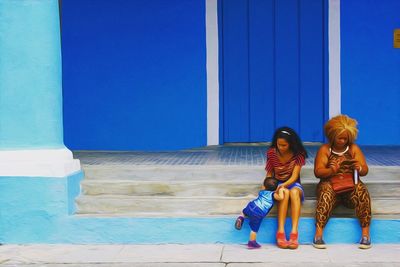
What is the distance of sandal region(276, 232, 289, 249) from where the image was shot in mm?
5152

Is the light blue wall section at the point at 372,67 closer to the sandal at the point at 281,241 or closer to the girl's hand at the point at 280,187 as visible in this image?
the girl's hand at the point at 280,187

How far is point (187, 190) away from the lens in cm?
587

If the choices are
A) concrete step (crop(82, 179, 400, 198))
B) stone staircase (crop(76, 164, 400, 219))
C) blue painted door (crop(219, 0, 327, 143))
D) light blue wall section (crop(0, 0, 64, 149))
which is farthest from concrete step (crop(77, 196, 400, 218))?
blue painted door (crop(219, 0, 327, 143))

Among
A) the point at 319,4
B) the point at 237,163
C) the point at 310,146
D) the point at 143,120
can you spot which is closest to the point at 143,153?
the point at 143,120

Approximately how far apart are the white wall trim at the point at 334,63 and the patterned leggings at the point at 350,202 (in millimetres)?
3085

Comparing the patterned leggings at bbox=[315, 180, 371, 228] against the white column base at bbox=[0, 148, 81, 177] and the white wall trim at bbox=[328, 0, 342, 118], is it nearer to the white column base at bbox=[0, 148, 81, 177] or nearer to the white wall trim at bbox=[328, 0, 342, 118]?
the white column base at bbox=[0, 148, 81, 177]

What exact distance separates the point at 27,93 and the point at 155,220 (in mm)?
1711

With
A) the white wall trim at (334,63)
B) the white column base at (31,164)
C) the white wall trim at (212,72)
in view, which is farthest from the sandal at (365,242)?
the white wall trim at (212,72)

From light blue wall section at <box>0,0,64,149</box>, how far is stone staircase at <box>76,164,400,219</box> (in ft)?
2.44

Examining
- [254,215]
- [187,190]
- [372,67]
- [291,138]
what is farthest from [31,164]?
[372,67]

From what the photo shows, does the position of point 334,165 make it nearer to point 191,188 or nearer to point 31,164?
point 191,188

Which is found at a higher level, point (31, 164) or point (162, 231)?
point (31, 164)

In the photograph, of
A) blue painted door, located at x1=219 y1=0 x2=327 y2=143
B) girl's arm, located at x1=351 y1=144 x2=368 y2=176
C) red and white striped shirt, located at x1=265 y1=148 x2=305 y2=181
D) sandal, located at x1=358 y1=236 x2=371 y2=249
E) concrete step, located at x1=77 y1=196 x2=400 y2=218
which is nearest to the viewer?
sandal, located at x1=358 y1=236 x2=371 y2=249

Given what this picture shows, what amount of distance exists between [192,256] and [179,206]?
0.77m
